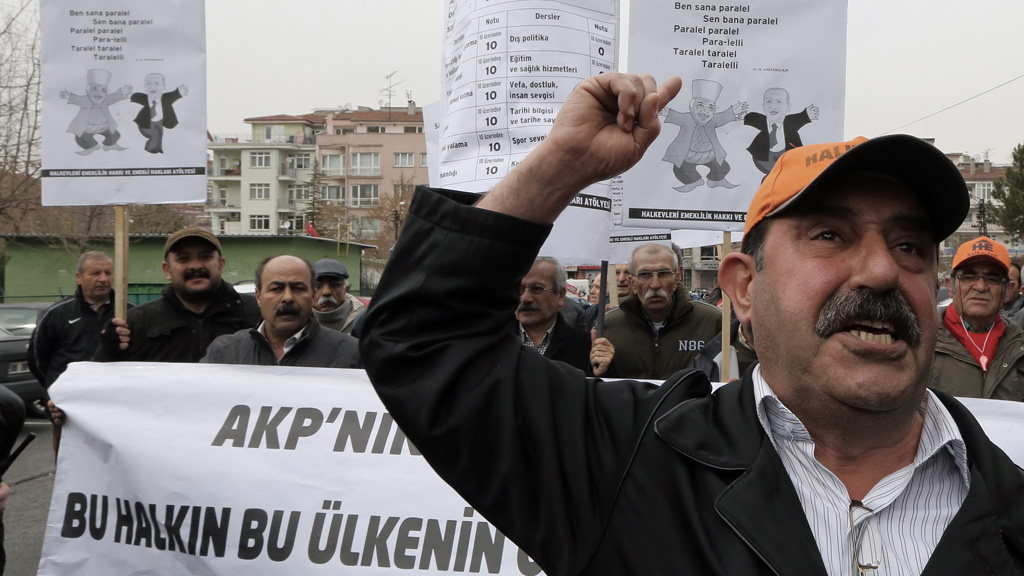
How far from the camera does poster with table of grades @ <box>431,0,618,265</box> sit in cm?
375

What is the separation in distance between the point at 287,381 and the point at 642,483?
264 cm

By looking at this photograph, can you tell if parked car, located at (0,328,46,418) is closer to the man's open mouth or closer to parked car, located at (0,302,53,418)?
parked car, located at (0,302,53,418)

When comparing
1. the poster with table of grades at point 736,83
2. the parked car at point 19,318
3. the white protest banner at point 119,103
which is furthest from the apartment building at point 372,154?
the poster with table of grades at point 736,83

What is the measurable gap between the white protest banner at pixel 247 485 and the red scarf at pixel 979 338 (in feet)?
9.30

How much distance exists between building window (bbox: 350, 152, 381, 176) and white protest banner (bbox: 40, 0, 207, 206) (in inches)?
3502

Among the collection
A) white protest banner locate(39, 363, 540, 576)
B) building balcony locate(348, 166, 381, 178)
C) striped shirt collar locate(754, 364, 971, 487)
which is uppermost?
building balcony locate(348, 166, 381, 178)

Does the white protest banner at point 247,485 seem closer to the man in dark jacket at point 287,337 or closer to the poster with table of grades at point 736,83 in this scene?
the man in dark jacket at point 287,337

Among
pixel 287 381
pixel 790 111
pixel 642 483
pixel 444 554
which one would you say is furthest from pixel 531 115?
pixel 642 483

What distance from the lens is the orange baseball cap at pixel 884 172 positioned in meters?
1.53

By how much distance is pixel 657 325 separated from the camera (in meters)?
5.49

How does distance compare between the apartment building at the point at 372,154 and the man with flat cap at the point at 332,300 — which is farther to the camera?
the apartment building at the point at 372,154

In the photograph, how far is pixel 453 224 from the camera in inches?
60.2

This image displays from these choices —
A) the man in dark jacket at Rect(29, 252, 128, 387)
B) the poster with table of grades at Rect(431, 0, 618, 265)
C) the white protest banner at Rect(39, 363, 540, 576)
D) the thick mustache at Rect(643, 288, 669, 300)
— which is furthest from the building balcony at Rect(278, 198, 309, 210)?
the poster with table of grades at Rect(431, 0, 618, 265)

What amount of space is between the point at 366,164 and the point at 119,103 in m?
90.2
